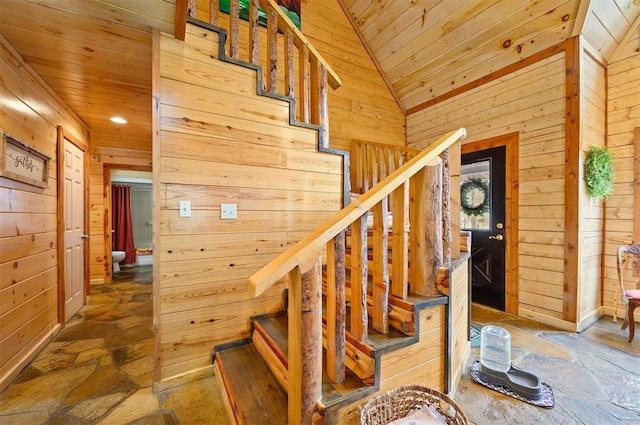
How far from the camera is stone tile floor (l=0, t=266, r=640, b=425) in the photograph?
4.95ft

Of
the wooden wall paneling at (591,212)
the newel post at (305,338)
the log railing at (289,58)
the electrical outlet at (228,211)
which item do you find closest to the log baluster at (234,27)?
the log railing at (289,58)

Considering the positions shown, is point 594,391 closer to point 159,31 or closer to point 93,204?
point 159,31

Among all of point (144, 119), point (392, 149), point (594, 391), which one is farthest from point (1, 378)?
point (392, 149)

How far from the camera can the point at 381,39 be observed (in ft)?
12.9

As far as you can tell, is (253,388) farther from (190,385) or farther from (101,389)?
(101,389)

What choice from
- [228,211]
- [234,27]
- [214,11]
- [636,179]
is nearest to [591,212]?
[636,179]

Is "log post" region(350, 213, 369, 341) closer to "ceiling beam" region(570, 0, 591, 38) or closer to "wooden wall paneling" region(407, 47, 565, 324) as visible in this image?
"wooden wall paneling" region(407, 47, 565, 324)

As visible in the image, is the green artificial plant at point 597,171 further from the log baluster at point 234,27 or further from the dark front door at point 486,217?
the log baluster at point 234,27

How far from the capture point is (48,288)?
94.4 inches

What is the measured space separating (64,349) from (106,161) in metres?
3.03

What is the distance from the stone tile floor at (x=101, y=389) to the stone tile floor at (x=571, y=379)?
5.28ft

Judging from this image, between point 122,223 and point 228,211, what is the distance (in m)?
6.25

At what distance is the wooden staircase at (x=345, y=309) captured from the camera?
1.06m

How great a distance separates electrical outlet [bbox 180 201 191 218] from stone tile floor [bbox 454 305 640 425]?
84.1 inches
